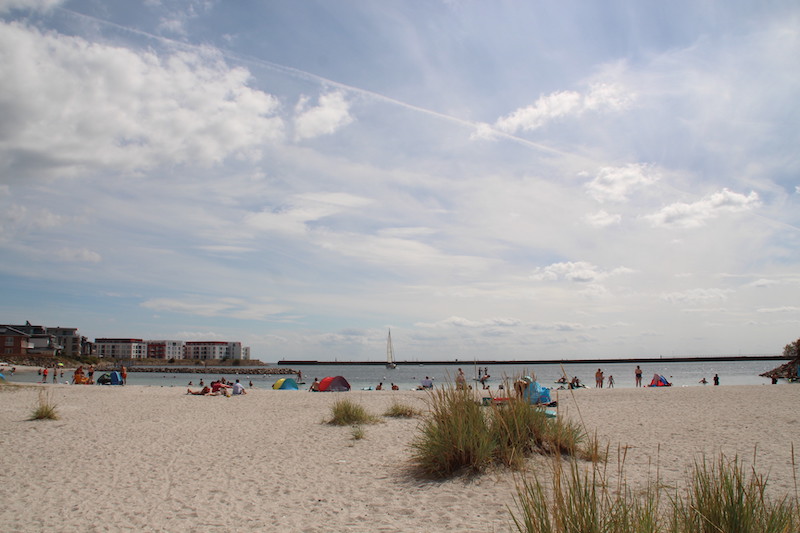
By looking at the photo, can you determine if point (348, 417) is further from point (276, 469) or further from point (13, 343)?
point (13, 343)

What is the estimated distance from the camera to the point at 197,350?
167875 millimetres

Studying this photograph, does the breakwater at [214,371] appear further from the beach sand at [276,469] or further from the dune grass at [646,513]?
the dune grass at [646,513]

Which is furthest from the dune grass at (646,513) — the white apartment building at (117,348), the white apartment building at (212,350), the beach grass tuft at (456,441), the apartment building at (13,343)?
the white apartment building at (212,350)

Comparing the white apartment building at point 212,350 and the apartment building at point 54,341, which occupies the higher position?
the apartment building at point 54,341

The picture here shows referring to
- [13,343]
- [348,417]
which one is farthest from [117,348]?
[348,417]

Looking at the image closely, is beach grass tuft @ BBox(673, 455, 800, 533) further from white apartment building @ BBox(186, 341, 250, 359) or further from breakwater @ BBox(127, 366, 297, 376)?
white apartment building @ BBox(186, 341, 250, 359)

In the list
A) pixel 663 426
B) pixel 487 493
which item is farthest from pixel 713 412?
pixel 487 493

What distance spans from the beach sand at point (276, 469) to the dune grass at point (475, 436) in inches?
10.7

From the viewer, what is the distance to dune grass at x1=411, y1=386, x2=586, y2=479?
21.2 ft

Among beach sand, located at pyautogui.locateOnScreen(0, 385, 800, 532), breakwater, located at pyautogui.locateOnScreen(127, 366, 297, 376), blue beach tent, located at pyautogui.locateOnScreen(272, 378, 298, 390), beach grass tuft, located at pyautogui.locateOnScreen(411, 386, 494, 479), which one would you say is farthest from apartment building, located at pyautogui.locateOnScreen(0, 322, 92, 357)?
beach grass tuft, located at pyautogui.locateOnScreen(411, 386, 494, 479)

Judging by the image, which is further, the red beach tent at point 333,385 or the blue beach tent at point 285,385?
the blue beach tent at point 285,385

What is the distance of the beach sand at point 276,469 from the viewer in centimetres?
527

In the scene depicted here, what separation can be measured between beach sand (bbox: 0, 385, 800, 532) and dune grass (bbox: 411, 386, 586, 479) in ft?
0.89

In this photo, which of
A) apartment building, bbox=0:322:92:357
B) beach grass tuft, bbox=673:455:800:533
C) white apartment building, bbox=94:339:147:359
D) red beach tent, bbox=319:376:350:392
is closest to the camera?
beach grass tuft, bbox=673:455:800:533
